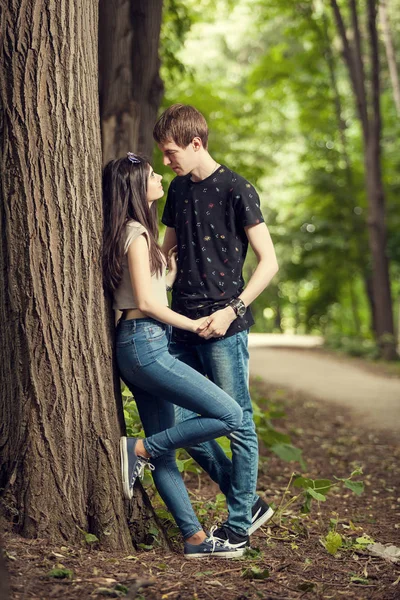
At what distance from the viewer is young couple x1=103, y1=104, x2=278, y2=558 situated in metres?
3.73

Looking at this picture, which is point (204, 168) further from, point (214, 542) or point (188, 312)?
point (214, 542)

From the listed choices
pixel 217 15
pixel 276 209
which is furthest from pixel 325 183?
pixel 276 209

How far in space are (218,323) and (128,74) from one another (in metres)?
4.34

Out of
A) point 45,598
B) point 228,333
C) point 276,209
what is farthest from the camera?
point 276,209

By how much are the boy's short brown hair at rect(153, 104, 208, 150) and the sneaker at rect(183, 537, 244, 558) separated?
6.68ft

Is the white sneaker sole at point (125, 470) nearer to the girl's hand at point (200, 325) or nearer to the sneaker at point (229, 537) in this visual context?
the sneaker at point (229, 537)

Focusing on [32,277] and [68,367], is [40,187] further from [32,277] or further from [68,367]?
[68,367]

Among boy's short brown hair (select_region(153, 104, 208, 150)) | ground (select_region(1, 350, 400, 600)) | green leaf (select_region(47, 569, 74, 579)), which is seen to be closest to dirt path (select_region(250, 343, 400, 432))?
ground (select_region(1, 350, 400, 600))

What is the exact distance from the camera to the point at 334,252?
2119 centimetres

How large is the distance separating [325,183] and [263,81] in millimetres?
3510

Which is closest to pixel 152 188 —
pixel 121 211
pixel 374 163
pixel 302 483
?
pixel 121 211

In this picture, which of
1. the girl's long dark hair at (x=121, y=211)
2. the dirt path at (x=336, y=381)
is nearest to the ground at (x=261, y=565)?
the girl's long dark hair at (x=121, y=211)

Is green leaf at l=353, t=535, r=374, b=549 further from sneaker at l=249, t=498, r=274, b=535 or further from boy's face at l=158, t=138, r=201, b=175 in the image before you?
boy's face at l=158, t=138, r=201, b=175

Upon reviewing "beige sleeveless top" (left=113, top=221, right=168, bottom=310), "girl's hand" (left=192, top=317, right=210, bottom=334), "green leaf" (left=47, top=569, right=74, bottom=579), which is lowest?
"green leaf" (left=47, top=569, right=74, bottom=579)
